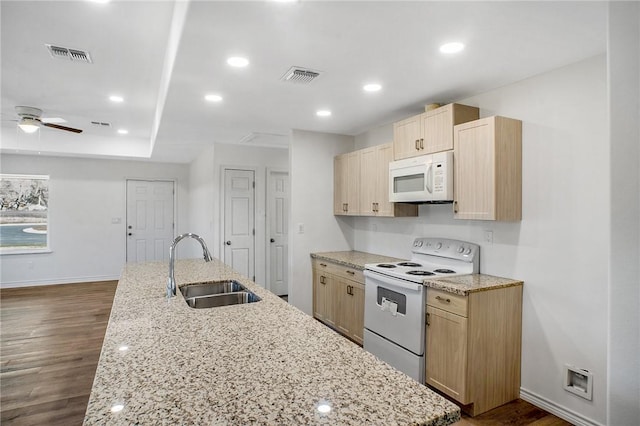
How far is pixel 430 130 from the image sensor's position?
3078 mm

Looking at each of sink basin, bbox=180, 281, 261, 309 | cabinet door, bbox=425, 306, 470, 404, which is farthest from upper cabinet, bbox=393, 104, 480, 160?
sink basin, bbox=180, 281, 261, 309

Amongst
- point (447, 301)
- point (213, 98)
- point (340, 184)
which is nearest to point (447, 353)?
point (447, 301)

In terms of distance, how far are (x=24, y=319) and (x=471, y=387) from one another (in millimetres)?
5351

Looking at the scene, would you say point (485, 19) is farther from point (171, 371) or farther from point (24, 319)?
point (24, 319)

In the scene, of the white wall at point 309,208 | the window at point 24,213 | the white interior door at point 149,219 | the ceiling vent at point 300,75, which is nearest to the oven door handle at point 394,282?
the white wall at point 309,208

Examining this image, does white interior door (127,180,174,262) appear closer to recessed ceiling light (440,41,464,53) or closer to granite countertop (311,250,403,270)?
granite countertop (311,250,403,270)

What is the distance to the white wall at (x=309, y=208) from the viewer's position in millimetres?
4246

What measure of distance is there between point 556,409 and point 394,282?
4.41 feet

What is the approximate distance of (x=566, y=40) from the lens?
2.05m

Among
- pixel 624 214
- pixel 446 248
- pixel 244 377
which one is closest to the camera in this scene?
pixel 244 377

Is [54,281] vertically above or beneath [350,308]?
beneath

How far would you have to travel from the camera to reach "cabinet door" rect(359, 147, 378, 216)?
383 centimetres

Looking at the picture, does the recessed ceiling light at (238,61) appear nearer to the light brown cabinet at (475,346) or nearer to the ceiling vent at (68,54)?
the ceiling vent at (68,54)

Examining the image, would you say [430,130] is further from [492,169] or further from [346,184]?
[346,184]
